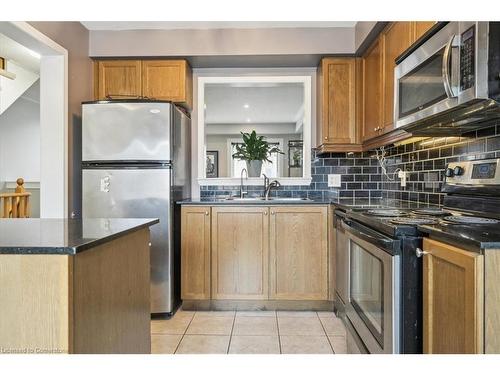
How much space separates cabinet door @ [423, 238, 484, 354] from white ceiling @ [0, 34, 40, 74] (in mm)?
3373

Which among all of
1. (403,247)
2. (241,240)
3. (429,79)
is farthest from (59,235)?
(241,240)

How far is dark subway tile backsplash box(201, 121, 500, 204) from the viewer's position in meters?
1.90

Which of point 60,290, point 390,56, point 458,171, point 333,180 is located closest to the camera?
point 60,290

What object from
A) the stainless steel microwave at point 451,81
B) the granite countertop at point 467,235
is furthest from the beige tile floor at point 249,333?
the stainless steel microwave at point 451,81

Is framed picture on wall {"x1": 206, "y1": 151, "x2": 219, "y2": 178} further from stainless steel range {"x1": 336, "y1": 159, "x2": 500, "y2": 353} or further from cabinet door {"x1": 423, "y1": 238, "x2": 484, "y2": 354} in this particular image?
cabinet door {"x1": 423, "y1": 238, "x2": 484, "y2": 354}

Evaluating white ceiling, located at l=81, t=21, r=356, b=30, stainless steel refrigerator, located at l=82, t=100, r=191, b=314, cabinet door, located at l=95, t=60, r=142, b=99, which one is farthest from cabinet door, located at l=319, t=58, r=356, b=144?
cabinet door, located at l=95, t=60, r=142, b=99

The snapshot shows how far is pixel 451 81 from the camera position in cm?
140

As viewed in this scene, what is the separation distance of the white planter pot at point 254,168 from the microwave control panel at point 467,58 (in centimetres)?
222

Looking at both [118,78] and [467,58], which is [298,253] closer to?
[467,58]

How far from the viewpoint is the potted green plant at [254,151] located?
3449 mm

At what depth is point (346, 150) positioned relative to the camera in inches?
122

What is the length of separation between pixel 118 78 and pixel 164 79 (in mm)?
405

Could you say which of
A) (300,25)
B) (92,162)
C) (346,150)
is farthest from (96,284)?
(300,25)

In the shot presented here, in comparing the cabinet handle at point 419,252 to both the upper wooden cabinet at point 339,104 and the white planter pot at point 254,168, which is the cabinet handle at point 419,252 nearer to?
the upper wooden cabinet at point 339,104
